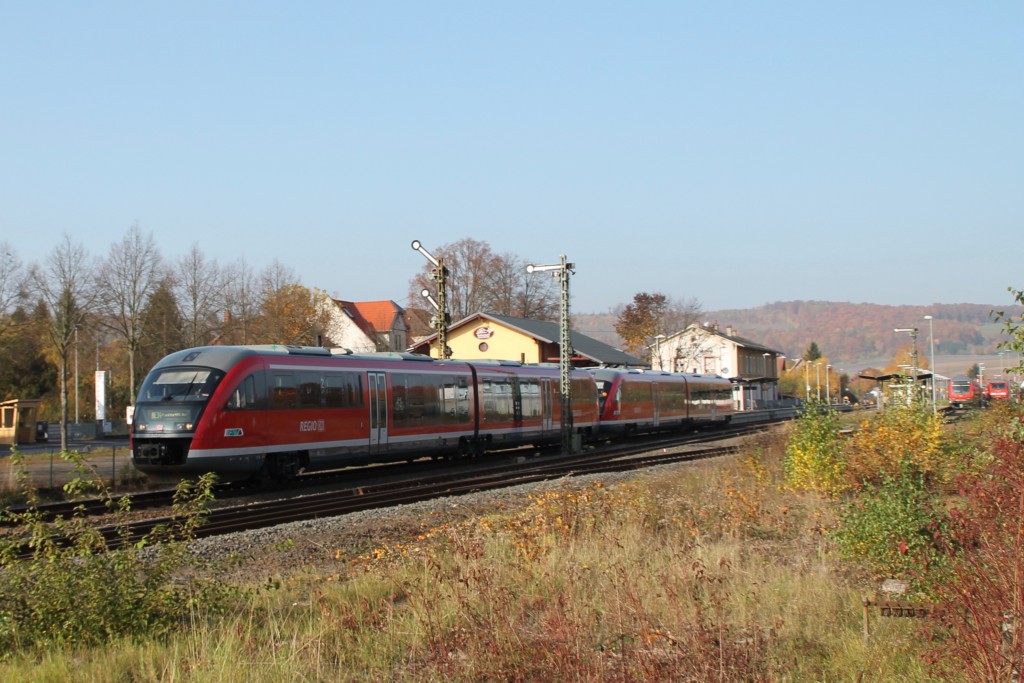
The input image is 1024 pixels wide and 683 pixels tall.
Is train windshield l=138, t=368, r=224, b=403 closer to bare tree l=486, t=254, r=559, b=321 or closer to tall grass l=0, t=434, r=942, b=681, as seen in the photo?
tall grass l=0, t=434, r=942, b=681

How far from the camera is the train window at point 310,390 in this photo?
22312 millimetres

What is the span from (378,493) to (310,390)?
4260 mm

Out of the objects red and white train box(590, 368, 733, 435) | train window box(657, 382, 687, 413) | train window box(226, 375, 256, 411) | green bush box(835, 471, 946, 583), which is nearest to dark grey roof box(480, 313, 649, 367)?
red and white train box(590, 368, 733, 435)

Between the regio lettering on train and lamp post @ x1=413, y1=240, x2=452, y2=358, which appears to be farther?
lamp post @ x1=413, y1=240, x2=452, y2=358

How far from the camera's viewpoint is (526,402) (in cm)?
3334

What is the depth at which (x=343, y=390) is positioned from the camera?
23.7 meters

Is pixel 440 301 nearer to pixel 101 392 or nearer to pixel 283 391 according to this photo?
pixel 283 391

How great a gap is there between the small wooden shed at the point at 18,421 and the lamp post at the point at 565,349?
24.0m

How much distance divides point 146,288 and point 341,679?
45228 millimetres

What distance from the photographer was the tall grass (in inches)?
260

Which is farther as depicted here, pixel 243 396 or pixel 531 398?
pixel 531 398

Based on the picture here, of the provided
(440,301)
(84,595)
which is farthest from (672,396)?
(84,595)

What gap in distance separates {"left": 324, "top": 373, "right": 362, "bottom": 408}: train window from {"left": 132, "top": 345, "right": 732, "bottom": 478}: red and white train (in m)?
0.03

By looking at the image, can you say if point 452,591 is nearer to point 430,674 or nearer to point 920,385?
point 430,674
